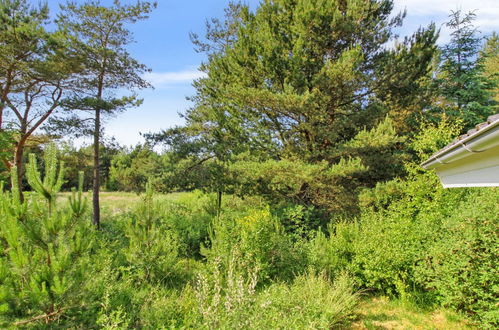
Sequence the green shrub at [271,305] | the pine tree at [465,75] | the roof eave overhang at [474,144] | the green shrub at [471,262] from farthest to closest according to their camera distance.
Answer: the pine tree at [465,75] < the green shrub at [471,262] < the green shrub at [271,305] < the roof eave overhang at [474,144]

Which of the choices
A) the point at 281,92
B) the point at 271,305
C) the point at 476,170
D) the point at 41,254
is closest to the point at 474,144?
the point at 476,170

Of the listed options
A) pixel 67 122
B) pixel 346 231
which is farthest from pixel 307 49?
pixel 67 122

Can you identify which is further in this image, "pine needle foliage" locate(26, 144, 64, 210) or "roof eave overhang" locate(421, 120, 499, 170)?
"pine needle foliage" locate(26, 144, 64, 210)

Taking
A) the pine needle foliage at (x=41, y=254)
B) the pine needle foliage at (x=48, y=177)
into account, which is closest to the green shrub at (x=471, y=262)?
the pine needle foliage at (x=41, y=254)

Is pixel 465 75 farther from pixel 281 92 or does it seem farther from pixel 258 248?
pixel 258 248

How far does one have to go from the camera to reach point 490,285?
3809 millimetres

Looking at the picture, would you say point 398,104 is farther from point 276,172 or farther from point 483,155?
point 483,155

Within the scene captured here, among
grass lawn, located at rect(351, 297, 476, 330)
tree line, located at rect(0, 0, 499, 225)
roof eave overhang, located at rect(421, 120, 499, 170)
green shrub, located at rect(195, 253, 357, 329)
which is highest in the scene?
tree line, located at rect(0, 0, 499, 225)

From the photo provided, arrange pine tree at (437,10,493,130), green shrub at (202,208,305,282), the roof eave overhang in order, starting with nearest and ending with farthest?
the roof eave overhang < green shrub at (202,208,305,282) < pine tree at (437,10,493,130)

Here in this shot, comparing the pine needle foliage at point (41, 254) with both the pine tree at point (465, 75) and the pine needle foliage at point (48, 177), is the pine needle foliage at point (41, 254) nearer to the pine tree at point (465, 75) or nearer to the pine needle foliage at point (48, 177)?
the pine needle foliage at point (48, 177)

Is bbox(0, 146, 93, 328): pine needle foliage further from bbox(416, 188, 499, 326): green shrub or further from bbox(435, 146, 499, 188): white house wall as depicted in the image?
bbox(416, 188, 499, 326): green shrub

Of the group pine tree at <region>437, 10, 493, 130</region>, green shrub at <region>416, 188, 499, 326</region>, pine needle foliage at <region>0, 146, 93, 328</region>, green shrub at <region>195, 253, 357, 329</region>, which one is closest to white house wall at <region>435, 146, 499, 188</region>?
green shrub at <region>416, 188, 499, 326</region>

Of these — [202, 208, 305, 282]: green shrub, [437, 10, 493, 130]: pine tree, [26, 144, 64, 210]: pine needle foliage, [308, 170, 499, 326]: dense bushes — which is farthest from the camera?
[437, 10, 493, 130]: pine tree

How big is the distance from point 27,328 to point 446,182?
4.98 metres
